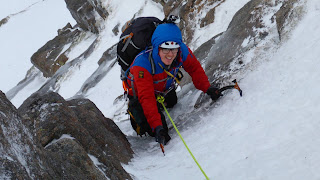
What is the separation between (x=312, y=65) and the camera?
564cm

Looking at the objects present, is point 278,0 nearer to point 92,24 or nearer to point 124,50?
point 124,50

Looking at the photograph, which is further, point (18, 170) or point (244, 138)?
point (244, 138)

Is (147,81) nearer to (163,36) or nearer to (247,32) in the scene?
(163,36)

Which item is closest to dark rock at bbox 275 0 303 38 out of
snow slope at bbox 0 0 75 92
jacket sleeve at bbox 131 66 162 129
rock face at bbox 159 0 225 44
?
jacket sleeve at bbox 131 66 162 129

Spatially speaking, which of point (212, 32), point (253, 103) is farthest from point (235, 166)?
point (212, 32)

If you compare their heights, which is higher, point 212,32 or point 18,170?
point 18,170

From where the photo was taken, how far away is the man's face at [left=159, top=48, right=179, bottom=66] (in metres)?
6.39

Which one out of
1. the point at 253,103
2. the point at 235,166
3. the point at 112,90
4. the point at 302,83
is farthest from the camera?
the point at 112,90

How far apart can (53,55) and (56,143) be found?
3330 centimetres

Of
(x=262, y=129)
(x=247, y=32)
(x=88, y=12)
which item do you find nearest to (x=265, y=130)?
(x=262, y=129)

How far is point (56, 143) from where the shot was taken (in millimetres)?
4434

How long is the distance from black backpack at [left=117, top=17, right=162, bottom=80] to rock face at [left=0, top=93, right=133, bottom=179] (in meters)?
1.53

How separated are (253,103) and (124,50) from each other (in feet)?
10.5

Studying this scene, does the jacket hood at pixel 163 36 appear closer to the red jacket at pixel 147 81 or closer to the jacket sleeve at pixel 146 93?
the red jacket at pixel 147 81
